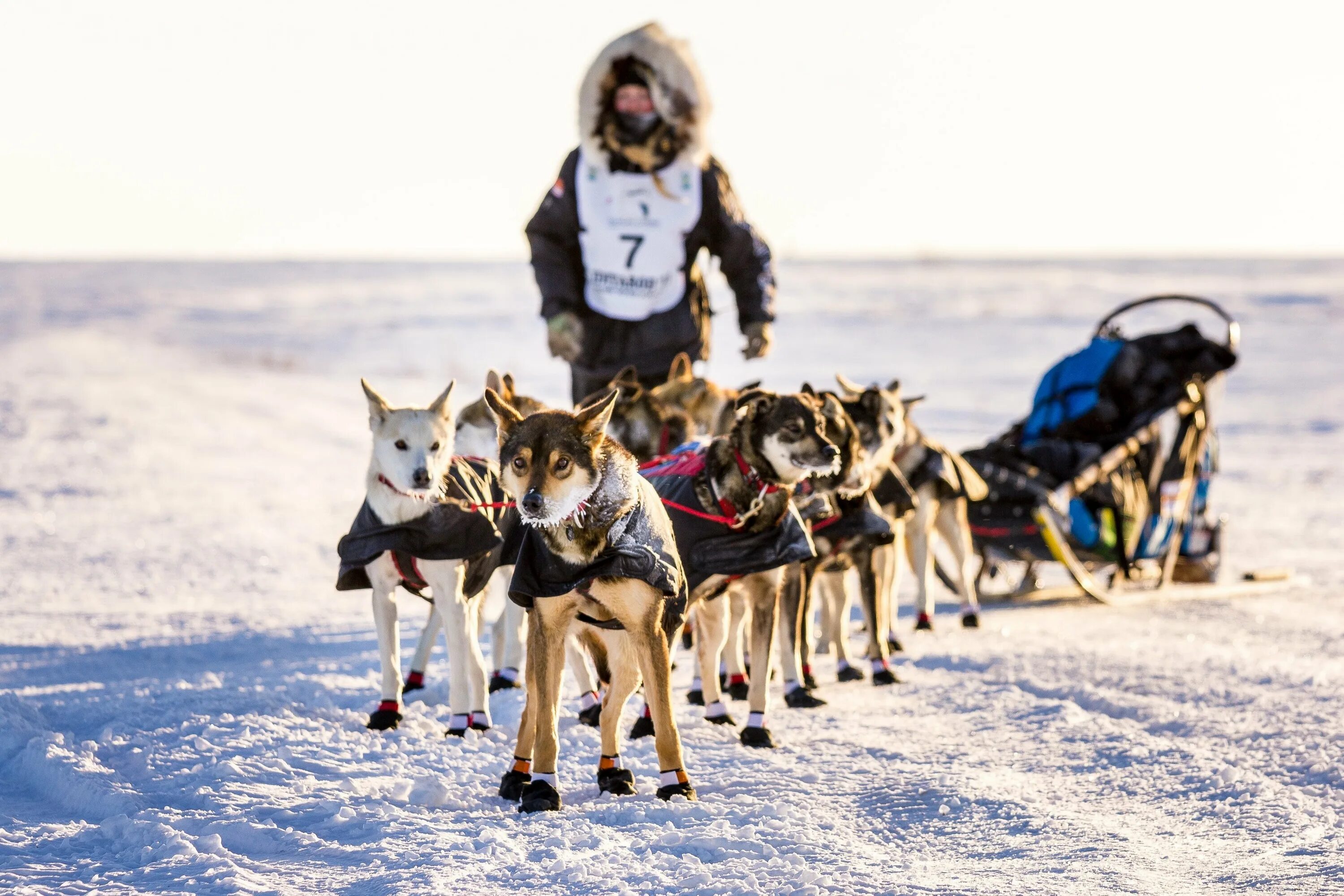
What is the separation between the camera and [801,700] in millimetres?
5945

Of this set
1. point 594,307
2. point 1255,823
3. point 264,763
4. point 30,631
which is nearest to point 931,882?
point 1255,823

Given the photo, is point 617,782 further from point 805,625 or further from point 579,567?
point 805,625

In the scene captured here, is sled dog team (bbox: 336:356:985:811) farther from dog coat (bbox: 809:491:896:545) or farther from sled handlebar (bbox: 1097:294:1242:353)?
sled handlebar (bbox: 1097:294:1242:353)

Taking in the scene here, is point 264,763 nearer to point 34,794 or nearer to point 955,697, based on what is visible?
point 34,794

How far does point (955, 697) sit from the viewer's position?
20.2 feet

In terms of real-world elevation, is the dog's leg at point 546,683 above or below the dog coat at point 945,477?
below

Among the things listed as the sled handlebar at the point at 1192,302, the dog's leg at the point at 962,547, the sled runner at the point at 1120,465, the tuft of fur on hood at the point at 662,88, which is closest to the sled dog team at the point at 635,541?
the dog's leg at the point at 962,547

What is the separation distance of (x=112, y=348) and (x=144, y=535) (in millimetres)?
20945

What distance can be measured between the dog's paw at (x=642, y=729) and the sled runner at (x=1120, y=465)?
343cm

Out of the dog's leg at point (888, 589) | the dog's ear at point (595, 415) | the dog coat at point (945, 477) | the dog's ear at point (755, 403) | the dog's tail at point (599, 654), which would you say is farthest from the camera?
the dog coat at point (945, 477)

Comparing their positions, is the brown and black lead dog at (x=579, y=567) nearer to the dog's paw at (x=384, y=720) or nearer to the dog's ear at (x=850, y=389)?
the dog's paw at (x=384, y=720)

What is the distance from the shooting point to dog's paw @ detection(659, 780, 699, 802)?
444cm

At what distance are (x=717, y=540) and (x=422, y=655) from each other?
1501 millimetres

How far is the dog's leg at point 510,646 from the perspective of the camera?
6027 millimetres
